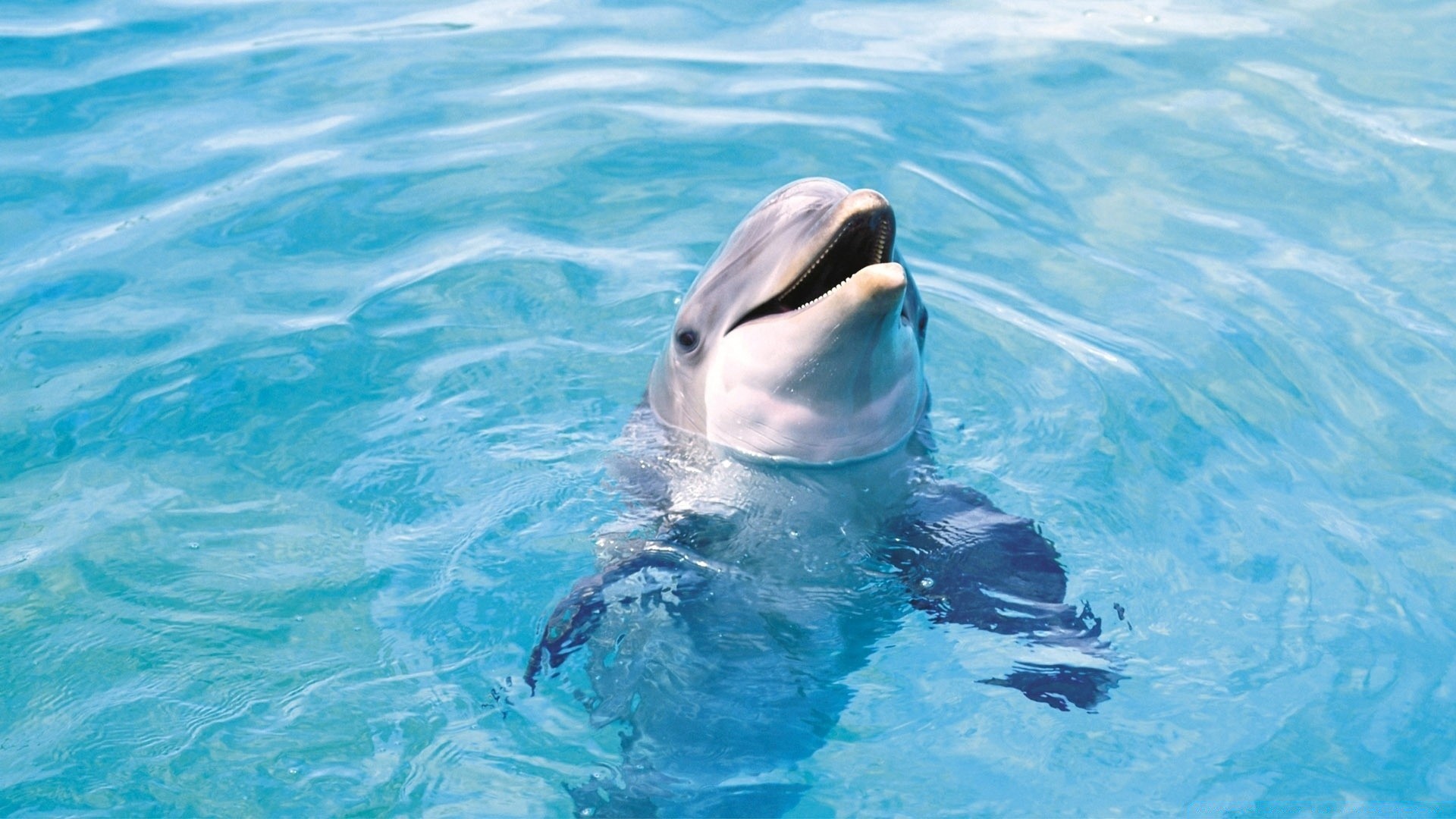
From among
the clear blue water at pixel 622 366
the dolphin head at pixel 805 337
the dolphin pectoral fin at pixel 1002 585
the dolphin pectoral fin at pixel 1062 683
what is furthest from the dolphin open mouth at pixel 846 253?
the dolphin pectoral fin at pixel 1062 683

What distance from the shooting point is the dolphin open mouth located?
4973 millimetres

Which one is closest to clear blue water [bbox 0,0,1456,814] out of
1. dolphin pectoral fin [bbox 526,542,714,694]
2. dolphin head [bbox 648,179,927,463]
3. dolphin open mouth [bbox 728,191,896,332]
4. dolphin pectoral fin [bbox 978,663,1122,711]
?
dolphin pectoral fin [bbox 978,663,1122,711]

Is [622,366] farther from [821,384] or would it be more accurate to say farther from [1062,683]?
[1062,683]

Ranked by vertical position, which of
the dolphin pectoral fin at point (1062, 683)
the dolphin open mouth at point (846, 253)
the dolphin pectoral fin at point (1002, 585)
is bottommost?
the dolphin pectoral fin at point (1062, 683)

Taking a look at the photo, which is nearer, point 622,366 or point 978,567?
point 978,567

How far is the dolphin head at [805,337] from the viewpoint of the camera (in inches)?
199

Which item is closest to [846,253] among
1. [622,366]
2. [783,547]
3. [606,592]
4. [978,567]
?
[783,547]

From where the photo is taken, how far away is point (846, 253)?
205 inches

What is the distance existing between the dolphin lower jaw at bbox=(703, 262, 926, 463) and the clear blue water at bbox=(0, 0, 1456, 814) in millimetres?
793

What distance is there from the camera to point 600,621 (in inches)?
205

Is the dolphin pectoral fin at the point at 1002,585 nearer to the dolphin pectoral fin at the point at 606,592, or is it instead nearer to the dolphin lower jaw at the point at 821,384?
the dolphin lower jaw at the point at 821,384

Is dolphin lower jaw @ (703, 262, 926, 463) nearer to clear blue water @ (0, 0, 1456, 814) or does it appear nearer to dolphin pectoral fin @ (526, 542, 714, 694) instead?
dolphin pectoral fin @ (526, 542, 714, 694)

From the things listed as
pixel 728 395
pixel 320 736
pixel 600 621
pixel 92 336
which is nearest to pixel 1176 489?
pixel 728 395

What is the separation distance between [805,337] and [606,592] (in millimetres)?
1216
